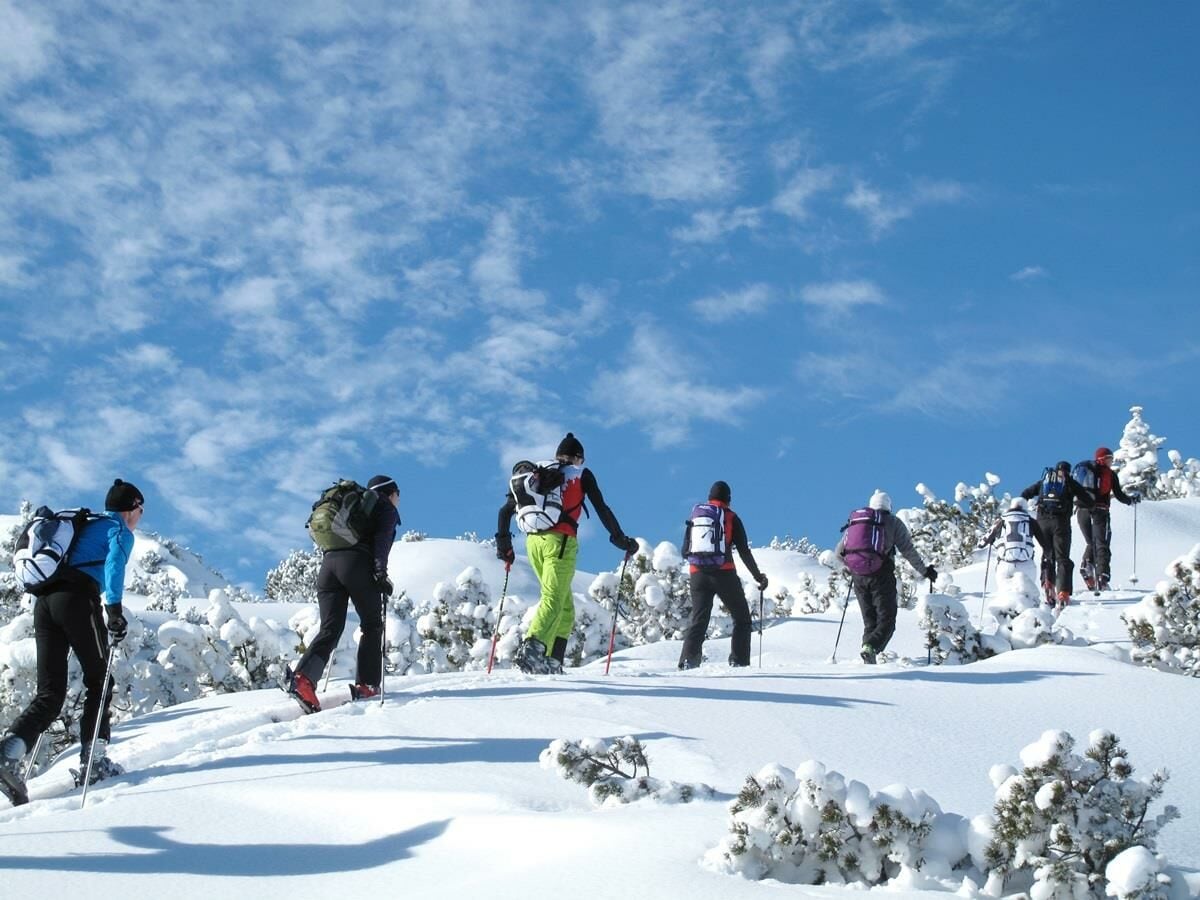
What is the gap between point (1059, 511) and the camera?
16.5 meters

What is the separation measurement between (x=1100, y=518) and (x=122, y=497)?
15.0 metres

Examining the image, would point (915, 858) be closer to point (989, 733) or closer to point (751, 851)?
point (751, 851)

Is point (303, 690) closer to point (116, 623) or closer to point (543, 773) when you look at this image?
point (116, 623)

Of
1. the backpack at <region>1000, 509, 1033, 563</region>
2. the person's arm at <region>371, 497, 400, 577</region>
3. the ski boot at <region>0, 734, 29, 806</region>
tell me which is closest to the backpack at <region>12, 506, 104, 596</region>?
the ski boot at <region>0, 734, 29, 806</region>

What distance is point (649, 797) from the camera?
4879 mm

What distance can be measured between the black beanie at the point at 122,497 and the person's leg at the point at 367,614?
4.86 ft

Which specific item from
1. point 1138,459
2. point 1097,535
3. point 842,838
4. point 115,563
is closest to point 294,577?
point 1138,459

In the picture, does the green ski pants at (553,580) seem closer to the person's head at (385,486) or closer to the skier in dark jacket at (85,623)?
the person's head at (385,486)

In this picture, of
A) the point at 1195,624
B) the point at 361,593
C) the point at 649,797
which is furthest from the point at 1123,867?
the point at 1195,624

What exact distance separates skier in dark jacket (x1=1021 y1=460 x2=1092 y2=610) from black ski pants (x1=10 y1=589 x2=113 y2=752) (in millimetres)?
13513

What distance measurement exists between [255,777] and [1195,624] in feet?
29.5

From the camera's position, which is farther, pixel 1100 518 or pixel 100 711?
pixel 1100 518

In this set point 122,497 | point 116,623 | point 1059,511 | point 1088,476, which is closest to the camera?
point 116,623

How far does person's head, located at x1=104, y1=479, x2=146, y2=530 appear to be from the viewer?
737 centimetres
